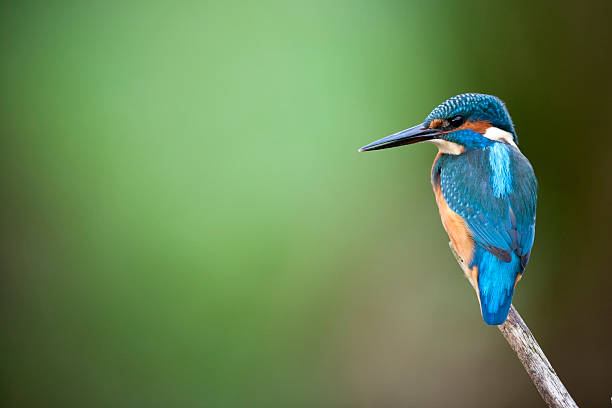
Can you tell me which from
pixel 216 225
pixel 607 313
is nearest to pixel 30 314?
pixel 216 225

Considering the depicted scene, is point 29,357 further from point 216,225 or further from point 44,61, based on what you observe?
point 44,61

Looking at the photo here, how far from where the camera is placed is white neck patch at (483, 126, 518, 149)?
1389 mm

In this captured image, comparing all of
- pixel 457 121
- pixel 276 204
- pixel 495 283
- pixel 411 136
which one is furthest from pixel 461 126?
pixel 276 204

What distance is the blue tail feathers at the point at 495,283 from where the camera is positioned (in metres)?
1.13

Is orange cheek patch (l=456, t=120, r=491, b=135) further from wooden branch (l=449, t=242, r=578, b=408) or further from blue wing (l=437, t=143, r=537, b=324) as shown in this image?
wooden branch (l=449, t=242, r=578, b=408)

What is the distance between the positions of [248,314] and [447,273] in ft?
2.96

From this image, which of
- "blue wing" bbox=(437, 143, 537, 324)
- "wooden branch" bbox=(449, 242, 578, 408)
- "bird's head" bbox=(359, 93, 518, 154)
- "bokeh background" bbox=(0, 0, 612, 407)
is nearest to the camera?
"wooden branch" bbox=(449, 242, 578, 408)

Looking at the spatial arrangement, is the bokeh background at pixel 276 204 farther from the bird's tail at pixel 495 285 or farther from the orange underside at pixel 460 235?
the bird's tail at pixel 495 285

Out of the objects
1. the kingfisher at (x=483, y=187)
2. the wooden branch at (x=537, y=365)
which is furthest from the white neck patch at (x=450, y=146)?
the wooden branch at (x=537, y=365)

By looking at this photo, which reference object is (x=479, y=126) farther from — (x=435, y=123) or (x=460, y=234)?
(x=460, y=234)

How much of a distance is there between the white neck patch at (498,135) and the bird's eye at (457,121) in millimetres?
70

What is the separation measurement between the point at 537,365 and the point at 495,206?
1.15 ft

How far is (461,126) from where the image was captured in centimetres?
137

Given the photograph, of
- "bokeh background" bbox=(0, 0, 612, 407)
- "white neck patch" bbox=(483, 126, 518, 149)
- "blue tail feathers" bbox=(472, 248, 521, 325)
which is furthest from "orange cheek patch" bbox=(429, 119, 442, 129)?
"bokeh background" bbox=(0, 0, 612, 407)
